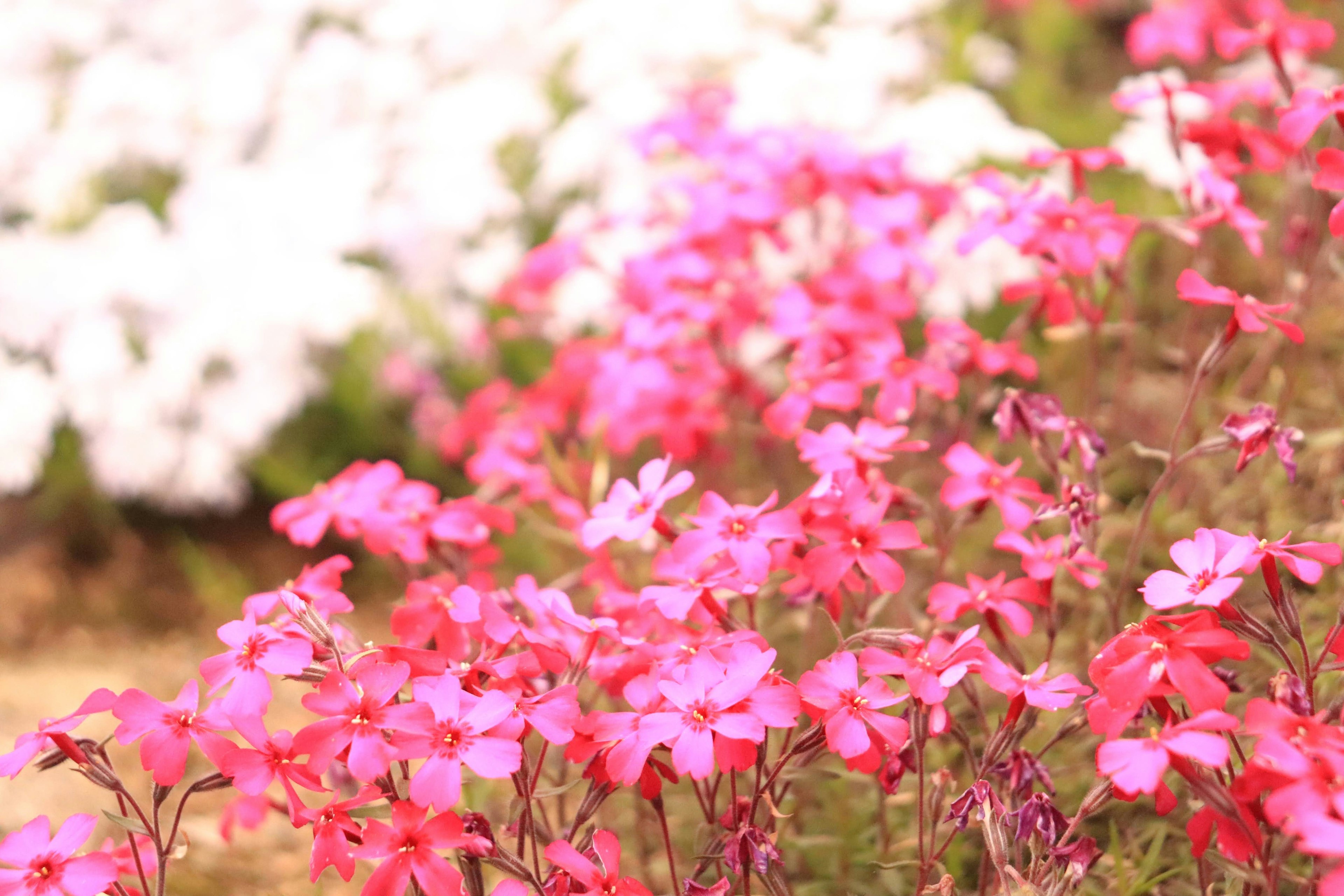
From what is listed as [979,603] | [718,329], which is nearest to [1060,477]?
[979,603]

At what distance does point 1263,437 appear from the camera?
3.43ft

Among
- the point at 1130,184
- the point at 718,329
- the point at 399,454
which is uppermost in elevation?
the point at 718,329

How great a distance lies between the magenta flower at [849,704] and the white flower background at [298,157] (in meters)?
1.15

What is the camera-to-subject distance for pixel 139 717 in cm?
91

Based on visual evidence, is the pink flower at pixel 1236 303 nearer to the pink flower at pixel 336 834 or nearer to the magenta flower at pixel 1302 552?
the magenta flower at pixel 1302 552

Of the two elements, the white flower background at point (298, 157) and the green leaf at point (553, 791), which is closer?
the green leaf at point (553, 791)

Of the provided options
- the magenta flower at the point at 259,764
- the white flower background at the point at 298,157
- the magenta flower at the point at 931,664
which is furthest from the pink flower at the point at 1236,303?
the magenta flower at the point at 259,764

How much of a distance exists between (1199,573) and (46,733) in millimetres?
989

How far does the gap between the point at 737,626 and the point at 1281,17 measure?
126 centimetres

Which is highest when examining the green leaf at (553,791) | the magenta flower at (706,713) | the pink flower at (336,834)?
the magenta flower at (706,713)

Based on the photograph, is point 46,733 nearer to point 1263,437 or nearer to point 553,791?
point 553,791

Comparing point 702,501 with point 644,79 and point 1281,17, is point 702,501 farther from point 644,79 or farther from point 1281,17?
point 644,79

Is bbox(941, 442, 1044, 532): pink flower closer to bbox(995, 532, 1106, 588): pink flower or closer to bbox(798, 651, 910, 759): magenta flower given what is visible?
bbox(995, 532, 1106, 588): pink flower

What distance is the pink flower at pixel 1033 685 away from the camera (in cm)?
92
